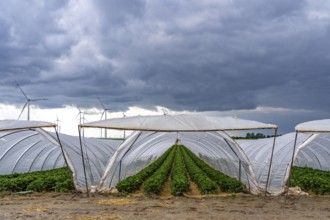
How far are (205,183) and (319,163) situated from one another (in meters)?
11.4

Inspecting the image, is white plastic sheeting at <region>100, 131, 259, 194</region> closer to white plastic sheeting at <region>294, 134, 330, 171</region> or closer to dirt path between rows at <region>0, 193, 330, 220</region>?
dirt path between rows at <region>0, 193, 330, 220</region>

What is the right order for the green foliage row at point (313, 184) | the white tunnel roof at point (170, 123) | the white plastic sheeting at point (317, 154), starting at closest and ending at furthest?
1. the white tunnel roof at point (170, 123)
2. the green foliage row at point (313, 184)
3. the white plastic sheeting at point (317, 154)

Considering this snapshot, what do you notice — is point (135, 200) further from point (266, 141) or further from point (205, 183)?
point (266, 141)

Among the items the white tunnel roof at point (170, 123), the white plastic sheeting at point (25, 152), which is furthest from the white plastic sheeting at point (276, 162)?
the white plastic sheeting at point (25, 152)

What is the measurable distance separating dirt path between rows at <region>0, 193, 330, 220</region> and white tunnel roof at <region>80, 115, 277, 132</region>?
275 cm

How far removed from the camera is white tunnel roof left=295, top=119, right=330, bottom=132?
16.0 meters

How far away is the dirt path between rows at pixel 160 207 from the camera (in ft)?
46.1

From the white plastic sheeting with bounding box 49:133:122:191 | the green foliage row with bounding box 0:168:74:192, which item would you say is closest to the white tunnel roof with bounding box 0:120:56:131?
the white plastic sheeting with bounding box 49:133:122:191

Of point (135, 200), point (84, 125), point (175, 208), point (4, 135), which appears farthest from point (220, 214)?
point (4, 135)

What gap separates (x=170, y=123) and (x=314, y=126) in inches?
214

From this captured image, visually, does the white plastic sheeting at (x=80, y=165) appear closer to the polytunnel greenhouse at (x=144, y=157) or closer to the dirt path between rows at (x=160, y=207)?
the polytunnel greenhouse at (x=144, y=157)

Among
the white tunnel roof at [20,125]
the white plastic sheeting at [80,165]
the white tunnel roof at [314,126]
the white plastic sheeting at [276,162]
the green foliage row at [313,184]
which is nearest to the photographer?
the white tunnel roof at [314,126]

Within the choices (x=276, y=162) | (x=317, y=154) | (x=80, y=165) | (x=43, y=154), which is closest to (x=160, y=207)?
(x=80, y=165)

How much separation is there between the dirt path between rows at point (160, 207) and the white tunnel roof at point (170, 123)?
2752 mm
